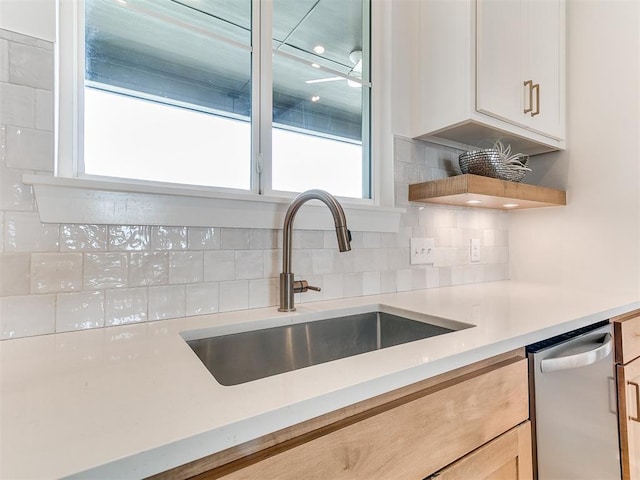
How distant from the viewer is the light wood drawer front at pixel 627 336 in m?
1.07

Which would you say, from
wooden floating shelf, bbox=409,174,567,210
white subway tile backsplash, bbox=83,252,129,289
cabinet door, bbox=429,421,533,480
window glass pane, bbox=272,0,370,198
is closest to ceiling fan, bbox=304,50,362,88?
window glass pane, bbox=272,0,370,198

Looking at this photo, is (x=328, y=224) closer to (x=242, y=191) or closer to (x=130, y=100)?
(x=242, y=191)

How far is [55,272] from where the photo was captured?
81cm

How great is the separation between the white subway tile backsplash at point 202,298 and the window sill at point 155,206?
7.2 inches

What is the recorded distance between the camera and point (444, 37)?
1362mm

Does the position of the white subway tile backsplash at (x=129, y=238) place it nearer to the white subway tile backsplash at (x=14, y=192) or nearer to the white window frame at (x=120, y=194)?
the white window frame at (x=120, y=194)

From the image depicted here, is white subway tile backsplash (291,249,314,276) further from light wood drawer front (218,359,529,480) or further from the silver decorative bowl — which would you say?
the silver decorative bowl

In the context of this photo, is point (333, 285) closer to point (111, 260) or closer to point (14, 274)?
point (111, 260)

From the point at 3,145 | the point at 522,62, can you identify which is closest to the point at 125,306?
the point at 3,145

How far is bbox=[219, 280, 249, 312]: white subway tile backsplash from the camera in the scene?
3.40 ft

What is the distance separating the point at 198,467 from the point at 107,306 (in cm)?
62

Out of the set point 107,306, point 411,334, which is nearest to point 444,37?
point 411,334

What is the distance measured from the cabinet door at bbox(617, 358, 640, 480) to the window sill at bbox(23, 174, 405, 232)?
105cm

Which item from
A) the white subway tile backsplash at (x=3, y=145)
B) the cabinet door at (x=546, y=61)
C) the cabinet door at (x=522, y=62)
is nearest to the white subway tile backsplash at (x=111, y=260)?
the white subway tile backsplash at (x=3, y=145)
